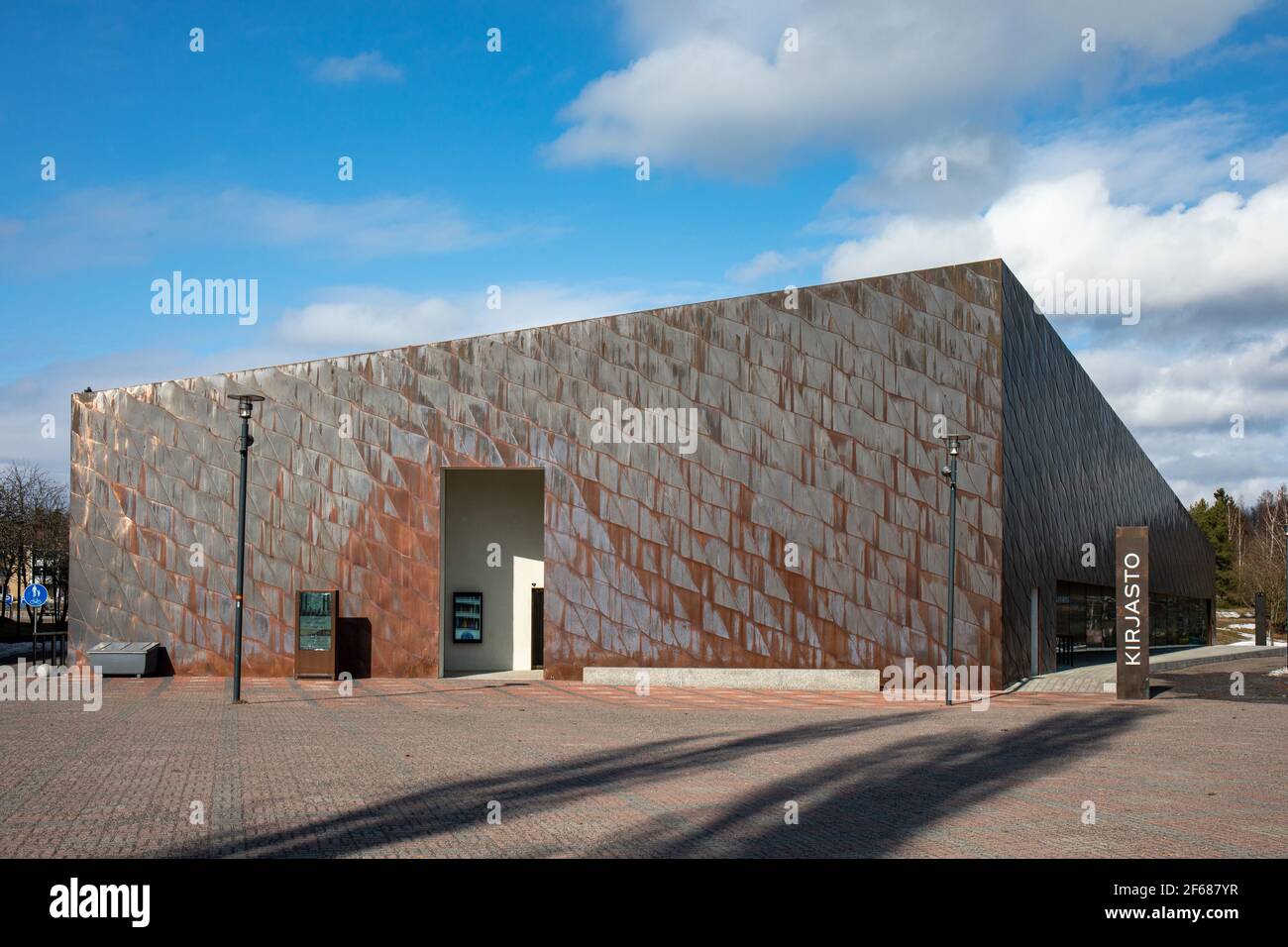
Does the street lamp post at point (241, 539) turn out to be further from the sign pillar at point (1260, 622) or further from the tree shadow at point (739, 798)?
the sign pillar at point (1260, 622)

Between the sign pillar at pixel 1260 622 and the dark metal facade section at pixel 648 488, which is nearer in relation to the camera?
the dark metal facade section at pixel 648 488

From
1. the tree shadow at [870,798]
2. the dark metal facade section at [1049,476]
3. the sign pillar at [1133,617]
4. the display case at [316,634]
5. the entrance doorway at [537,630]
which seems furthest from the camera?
the entrance doorway at [537,630]

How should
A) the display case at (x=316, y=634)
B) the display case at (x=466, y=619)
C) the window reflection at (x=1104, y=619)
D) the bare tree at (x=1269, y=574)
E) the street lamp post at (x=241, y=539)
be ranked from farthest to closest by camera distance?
the bare tree at (x=1269, y=574)
the window reflection at (x=1104, y=619)
the display case at (x=466, y=619)
the display case at (x=316, y=634)
the street lamp post at (x=241, y=539)

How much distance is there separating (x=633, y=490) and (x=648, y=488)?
31cm

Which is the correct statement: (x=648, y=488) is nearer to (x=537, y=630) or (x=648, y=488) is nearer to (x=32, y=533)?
(x=537, y=630)

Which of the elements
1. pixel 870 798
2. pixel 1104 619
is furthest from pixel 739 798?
pixel 1104 619

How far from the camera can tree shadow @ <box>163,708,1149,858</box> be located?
763 centimetres

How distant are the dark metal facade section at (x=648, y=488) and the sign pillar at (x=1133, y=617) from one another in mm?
2388

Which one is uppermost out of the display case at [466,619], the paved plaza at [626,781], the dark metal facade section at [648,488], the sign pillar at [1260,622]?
the dark metal facade section at [648,488]

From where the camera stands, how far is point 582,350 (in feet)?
79.4

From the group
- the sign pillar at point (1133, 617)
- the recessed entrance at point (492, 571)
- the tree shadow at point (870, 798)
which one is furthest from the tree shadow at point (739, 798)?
the recessed entrance at point (492, 571)

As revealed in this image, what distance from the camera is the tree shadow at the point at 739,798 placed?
763 centimetres
